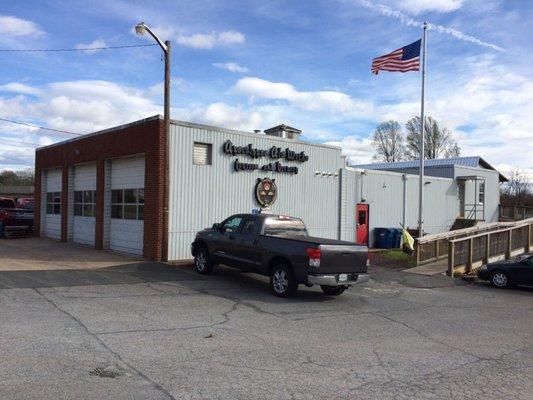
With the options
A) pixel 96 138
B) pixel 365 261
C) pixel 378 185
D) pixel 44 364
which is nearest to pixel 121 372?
pixel 44 364

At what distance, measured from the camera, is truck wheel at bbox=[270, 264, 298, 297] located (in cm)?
1138

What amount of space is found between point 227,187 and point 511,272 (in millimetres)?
9204

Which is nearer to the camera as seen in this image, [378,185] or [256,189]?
[256,189]

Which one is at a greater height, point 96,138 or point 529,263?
point 96,138

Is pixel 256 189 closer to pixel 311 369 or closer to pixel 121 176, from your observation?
pixel 121 176

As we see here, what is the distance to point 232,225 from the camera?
13562mm

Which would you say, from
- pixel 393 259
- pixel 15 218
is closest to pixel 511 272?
pixel 393 259

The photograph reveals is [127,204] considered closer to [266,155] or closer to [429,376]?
[266,155]

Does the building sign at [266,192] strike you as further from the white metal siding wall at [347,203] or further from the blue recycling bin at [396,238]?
the blue recycling bin at [396,238]

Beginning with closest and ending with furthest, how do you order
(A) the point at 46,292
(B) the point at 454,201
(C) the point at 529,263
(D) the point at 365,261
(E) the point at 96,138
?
(A) the point at 46,292 < (D) the point at 365,261 < (C) the point at 529,263 < (E) the point at 96,138 < (B) the point at 454,201

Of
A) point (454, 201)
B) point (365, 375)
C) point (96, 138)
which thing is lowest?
point (365, 375)

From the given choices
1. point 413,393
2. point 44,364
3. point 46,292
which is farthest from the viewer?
point 46,292

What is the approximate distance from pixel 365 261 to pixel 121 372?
7.02m

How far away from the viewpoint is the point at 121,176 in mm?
19297
